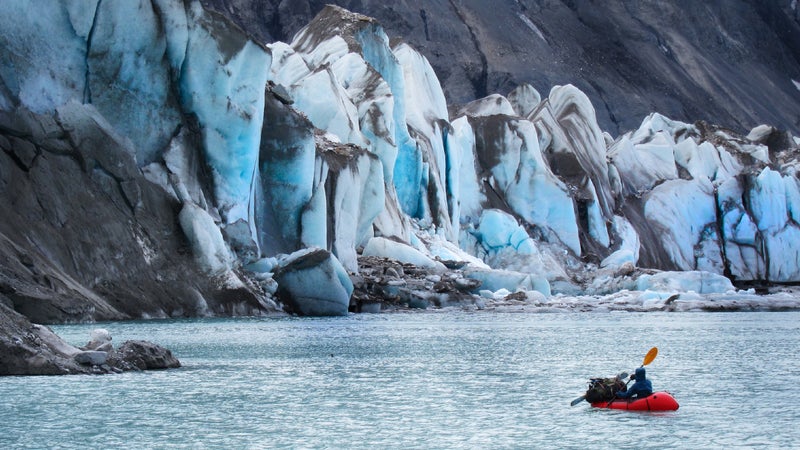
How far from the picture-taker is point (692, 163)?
6956 centimetres

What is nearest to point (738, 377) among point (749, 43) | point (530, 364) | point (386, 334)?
point (530, 364)

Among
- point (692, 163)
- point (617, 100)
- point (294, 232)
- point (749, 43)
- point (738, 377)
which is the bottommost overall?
point (738, 377)

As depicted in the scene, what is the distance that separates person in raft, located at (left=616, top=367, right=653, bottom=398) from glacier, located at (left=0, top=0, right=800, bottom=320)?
14650 millimetres

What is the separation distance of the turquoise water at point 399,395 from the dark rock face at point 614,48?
278 ft

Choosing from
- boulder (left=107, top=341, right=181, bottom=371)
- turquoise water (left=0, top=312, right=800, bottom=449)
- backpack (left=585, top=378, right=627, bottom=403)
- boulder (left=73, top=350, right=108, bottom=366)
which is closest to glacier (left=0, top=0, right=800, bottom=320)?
turquoise water (left=0, top=312, right=800, bottom=449)

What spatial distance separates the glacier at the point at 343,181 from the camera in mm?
31297

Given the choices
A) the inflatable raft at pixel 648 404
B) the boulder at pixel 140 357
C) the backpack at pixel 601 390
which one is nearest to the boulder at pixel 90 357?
the boulder at pixel 140 357

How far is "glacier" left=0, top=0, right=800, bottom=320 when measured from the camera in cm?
3130

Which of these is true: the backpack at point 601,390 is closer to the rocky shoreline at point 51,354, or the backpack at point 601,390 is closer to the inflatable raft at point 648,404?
the inflatable raft at point 648,404

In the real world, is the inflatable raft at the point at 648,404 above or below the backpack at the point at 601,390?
below

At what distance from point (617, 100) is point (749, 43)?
3565 cm

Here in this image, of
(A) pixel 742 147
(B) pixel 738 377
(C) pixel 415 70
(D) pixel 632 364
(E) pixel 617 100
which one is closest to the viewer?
(B) pixel 738 377

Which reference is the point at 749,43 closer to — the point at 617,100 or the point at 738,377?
the point at 617,100

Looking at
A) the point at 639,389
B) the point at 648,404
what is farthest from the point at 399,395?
the point at 648,404
